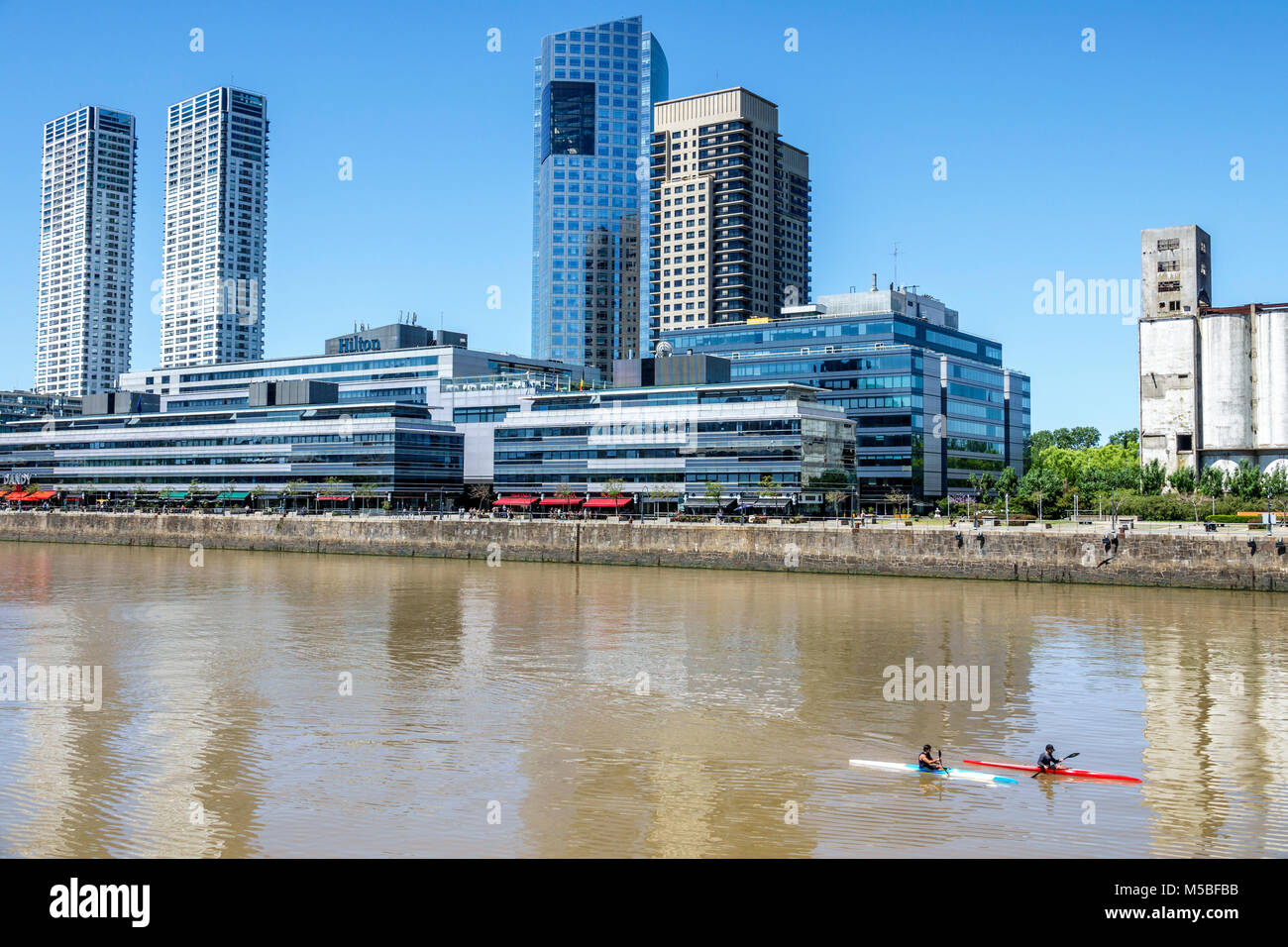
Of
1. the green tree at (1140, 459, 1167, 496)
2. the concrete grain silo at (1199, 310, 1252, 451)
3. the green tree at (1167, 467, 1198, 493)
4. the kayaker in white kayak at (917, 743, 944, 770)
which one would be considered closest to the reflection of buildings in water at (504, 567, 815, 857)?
the kayaker in white kayak at (917, 743, 944, 770)

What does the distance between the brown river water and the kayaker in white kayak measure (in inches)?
16.3

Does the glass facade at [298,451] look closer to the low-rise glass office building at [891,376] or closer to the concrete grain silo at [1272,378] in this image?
the low-rise glass office building at [891,376]

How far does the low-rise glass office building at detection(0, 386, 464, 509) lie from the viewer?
170750 mm

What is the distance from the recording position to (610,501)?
14962 centimetres

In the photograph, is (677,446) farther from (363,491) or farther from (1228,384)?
(1228,384)

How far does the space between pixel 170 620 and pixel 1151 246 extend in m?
134

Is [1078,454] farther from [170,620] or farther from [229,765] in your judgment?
[229,765]

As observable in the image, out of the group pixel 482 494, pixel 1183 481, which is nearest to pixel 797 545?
pixel 1183 481

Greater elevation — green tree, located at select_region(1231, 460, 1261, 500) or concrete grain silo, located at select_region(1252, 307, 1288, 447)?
concrete grain silo, located at select_region(1252, 307, 1288, 447)

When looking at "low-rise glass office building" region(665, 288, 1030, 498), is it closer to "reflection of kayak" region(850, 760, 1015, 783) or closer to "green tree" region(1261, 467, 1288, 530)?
"green tree" region(1261, 467, 1288, 530)

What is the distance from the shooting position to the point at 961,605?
7250 centimetres
